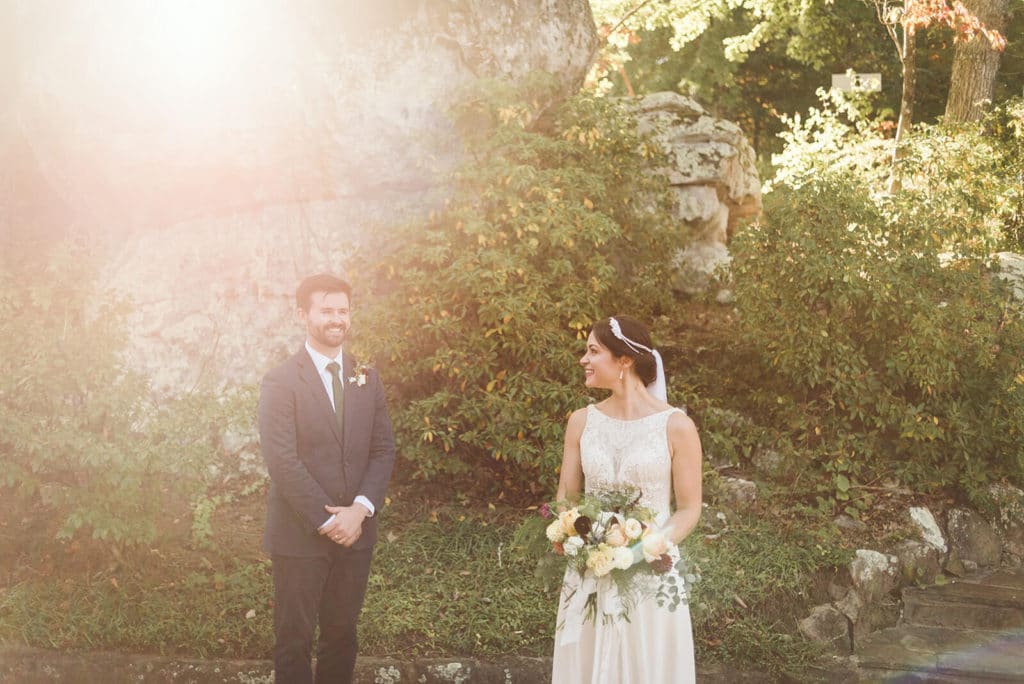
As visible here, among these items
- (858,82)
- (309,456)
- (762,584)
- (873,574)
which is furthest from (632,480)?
(858,82)

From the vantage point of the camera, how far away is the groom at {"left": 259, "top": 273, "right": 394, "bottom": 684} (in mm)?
4566

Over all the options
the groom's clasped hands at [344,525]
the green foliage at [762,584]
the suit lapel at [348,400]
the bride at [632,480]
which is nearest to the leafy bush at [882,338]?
the green foliage at [762,584]

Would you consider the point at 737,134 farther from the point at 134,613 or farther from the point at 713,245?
the point at 134,613

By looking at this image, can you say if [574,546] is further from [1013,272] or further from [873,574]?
[1013,272]

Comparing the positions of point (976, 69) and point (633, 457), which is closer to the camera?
point (633, 457)

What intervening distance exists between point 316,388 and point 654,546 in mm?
1811

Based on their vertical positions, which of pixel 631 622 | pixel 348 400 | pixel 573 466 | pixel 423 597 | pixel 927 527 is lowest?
pixel 423 597

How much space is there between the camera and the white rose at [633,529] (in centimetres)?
378

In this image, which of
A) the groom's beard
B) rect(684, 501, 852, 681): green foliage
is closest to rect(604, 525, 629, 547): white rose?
the groom's beard

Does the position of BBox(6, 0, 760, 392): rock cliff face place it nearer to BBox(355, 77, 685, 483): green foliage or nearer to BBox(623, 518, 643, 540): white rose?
BBox(355, 77, 685, 483): green foliage

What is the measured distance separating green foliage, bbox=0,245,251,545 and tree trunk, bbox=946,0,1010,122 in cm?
997

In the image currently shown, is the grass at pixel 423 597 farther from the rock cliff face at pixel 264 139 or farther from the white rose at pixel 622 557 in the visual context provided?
the rock cliff face at pixel 264 139

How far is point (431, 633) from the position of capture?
6.15m

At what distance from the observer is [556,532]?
3.89 m
